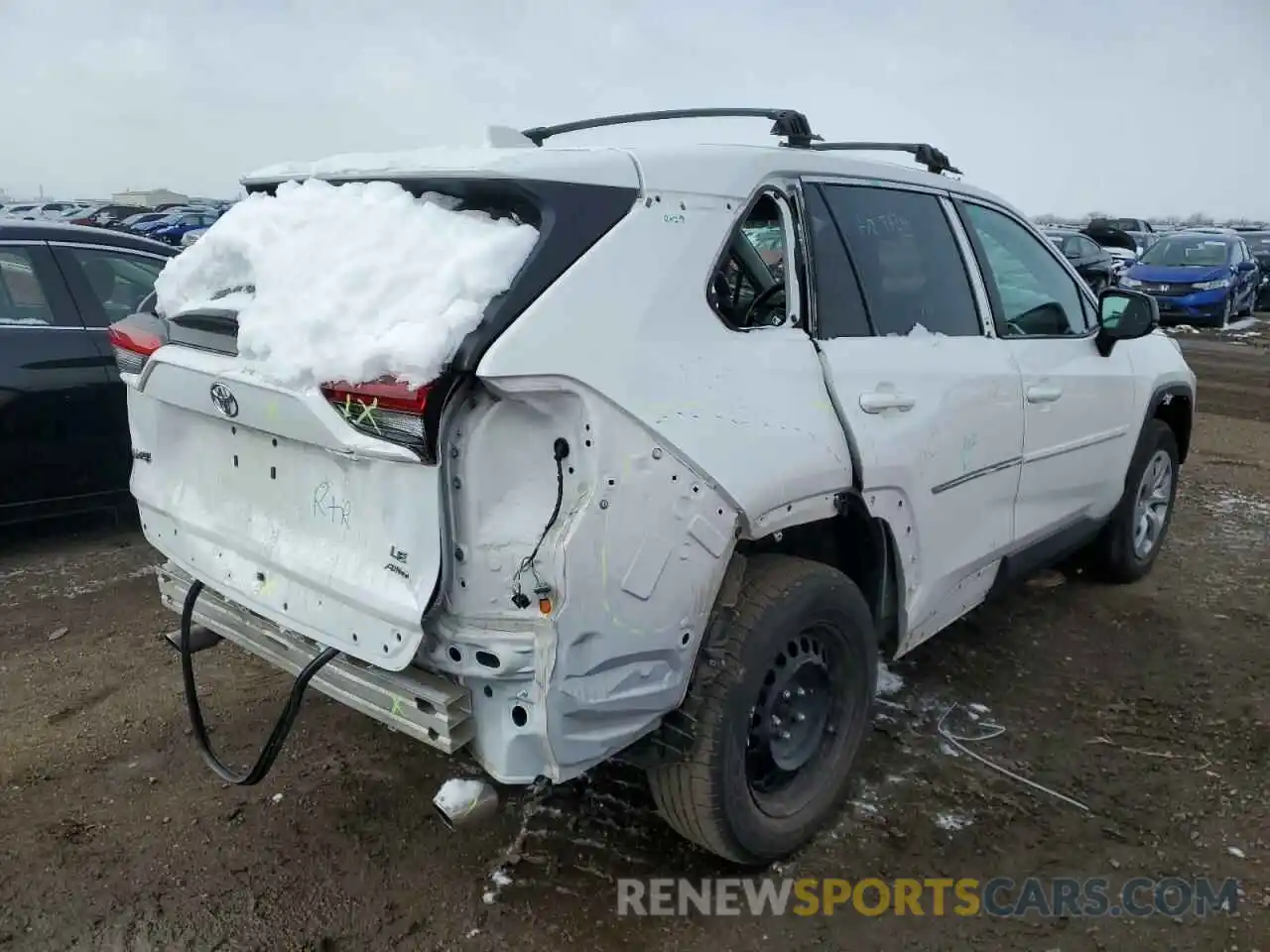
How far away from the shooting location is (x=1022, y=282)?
3930mm

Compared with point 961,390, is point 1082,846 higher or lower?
lower

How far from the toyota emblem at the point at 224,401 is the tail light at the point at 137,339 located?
0.43 m

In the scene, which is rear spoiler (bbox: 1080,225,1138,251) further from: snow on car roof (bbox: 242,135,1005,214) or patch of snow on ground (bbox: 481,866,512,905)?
patch of snow on ground (bbox: 481,866,512,905)

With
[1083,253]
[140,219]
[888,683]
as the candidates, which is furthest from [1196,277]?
[140,219]

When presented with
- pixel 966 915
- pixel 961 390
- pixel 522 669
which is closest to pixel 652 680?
pixel 522 669

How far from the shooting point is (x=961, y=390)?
3.25 metres

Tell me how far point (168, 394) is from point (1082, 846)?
3.00 m

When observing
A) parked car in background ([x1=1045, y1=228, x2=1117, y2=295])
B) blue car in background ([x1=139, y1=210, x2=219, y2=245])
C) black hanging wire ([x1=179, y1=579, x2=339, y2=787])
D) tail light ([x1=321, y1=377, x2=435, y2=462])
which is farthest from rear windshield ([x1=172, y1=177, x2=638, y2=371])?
blue car in background ([x1=139, y1=210, x2=219, y2=245])

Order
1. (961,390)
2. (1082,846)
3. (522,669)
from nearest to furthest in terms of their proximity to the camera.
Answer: (522,669) < (1082,846) < (961,390)

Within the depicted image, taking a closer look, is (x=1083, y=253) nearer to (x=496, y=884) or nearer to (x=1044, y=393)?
(x=1044, y=393)

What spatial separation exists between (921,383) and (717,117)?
1.24 meters

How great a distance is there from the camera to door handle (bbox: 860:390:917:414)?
285 cm

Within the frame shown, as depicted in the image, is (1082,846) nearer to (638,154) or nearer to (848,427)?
(848,427)

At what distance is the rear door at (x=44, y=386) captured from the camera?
16.4 feet
